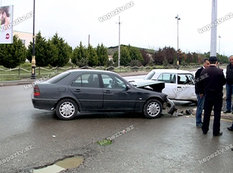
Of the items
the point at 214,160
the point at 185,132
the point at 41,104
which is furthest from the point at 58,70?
the point at 214,160

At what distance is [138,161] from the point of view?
4645 mm

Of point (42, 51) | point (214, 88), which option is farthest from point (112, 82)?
point (42, 51)

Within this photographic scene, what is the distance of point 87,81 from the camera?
7.91 meters

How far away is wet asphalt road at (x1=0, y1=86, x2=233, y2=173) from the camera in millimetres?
4473

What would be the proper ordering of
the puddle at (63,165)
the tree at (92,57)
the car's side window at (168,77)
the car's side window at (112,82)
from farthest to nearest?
1. the tree at (92,57)
2. the car's side window at (168,77)
3. the car's side window at (112,82)
4. the puddle at (63,165)

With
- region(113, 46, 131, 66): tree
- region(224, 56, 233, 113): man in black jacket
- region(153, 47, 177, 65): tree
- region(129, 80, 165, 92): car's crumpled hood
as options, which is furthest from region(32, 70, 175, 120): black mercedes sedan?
region(153, 47, 177, 65): tree

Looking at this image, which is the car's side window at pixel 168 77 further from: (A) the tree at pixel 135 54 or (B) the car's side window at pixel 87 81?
(A) the tree at pixel 135 54

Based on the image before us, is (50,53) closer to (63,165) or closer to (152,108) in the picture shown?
(152,108)

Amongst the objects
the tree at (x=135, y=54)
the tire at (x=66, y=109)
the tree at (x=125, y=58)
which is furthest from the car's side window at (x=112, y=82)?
the tree at (x=135, y=54)

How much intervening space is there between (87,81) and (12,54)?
72.2ft

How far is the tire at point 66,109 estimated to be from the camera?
768 centimetres

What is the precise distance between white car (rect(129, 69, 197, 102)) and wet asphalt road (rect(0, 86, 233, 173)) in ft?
8.61

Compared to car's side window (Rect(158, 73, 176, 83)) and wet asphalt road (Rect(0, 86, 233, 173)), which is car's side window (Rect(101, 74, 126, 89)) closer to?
wet asphalt road (Rect(0, 86, 233, 173))

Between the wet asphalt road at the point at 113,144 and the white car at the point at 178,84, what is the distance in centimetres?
263
